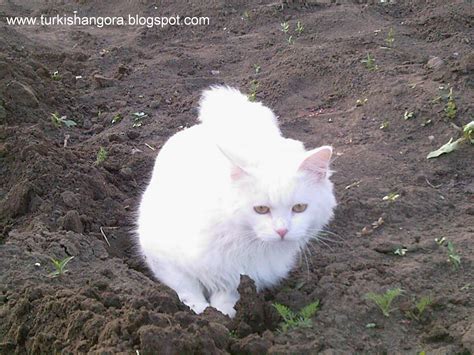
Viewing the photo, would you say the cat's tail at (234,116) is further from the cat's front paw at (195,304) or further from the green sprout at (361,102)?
the green sprout at (361,102)

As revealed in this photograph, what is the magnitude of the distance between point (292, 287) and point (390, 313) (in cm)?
→ 64

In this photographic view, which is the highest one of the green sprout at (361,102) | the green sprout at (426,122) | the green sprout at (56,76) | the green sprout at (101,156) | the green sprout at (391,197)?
the green sprout at (101,156)

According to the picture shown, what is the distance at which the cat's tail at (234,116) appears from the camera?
3.61m

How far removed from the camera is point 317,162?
3.11 meters

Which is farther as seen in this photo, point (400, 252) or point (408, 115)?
point (408, 115)

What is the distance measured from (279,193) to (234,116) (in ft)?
3.08

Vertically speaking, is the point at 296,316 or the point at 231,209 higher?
the point at 231,209

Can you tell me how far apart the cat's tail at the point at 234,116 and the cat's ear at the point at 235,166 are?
0.39 m

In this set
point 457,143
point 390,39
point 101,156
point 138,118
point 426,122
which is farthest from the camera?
point 390,39

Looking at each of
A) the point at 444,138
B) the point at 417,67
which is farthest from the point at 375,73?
the point at 444,138

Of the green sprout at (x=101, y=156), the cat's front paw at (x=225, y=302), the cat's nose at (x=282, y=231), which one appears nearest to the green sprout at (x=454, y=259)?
the cat's nose at (x=282, y=231)

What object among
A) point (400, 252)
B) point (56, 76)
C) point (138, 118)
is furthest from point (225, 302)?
point (56, 76)

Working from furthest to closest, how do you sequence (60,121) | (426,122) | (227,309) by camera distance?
(60,121) < (426,122) < (227,309)

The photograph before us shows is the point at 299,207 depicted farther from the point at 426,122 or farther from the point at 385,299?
the point at 426,122
